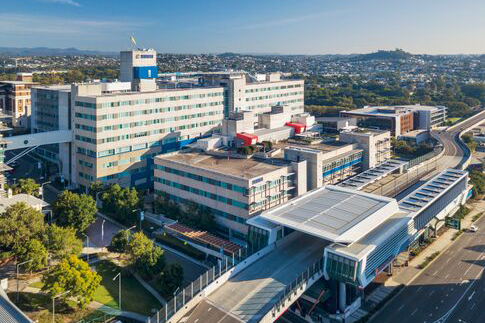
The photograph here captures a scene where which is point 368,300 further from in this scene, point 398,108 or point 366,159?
point 398,108

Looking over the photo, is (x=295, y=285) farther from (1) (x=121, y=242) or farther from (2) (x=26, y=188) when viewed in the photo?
(2) (x=26, y=188)

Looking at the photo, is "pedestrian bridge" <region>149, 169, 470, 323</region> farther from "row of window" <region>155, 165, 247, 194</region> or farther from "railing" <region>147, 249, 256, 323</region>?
"row of window" <region>155, 165, 247, 194</region>

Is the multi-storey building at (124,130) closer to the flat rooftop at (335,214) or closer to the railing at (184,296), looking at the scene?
the flat rooftop at (335,214)

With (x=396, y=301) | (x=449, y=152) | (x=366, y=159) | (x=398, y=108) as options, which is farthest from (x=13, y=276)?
(x=398, y=108)

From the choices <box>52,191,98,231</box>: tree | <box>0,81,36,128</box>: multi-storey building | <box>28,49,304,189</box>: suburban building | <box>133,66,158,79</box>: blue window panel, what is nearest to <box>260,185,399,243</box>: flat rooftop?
<box>52,191,98,231</box>: tree

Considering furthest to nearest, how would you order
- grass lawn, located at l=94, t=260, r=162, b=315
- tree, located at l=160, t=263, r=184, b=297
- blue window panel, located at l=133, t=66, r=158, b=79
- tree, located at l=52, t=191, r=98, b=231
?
blue window panel, located at l=133, t=66, r=158, b=79 → tree, located at l=52, t=191, r=98, b=231 → tree, located at l=160, t=263, r=184, b=297 → grass lawn, located at l=94, t=260, r=162, b=315

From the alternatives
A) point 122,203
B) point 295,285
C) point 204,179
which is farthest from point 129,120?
point 295,285
